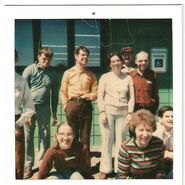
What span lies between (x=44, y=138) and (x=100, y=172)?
0.29 meters

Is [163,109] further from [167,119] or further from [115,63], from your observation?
[115,63]

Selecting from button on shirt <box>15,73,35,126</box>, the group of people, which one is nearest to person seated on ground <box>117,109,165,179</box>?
the group of people

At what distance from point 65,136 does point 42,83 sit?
0.25m

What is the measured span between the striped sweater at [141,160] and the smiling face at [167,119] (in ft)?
0.24

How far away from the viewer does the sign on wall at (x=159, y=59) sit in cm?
273

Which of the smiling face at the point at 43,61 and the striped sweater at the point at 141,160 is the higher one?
the smiling face at the point at 43,61

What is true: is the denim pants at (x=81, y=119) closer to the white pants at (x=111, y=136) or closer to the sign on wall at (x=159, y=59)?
the white pants at (x=111, y=136)

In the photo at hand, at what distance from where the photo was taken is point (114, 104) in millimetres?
2727

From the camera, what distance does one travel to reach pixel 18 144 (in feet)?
8.95

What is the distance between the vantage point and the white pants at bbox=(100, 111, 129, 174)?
2727 mm

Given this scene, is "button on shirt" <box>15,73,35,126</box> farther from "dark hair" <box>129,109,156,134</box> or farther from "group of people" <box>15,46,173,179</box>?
"dark hair" <box>129,109,156,134</box>

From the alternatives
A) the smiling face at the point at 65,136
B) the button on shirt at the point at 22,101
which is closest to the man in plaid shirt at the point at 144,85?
the smiling face at the point at 65,136
